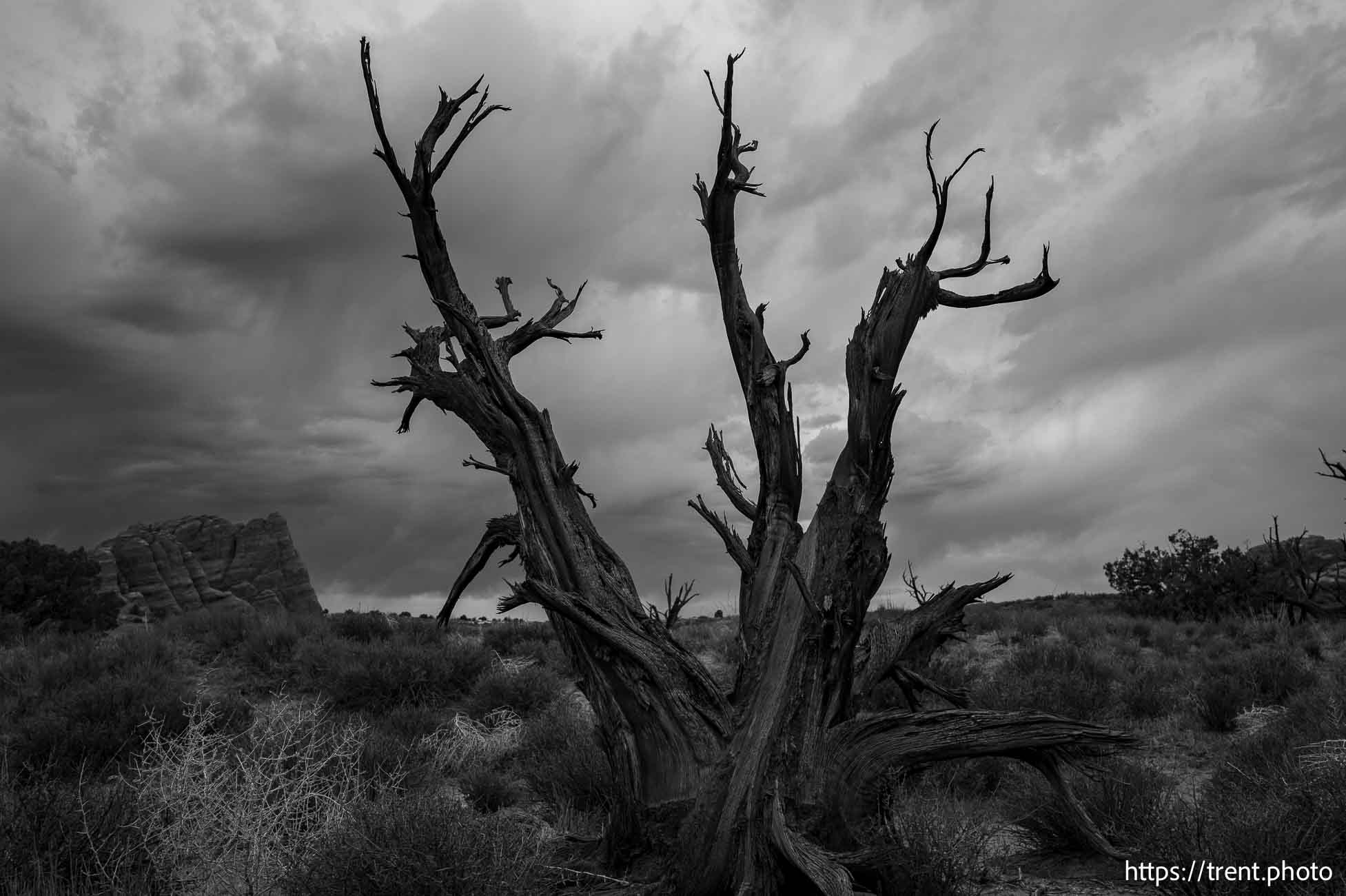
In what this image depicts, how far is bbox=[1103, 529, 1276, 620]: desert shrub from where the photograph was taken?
906 inches

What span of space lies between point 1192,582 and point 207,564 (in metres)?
64.7

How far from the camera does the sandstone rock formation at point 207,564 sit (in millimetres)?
52500

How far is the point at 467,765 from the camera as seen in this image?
31.5ft

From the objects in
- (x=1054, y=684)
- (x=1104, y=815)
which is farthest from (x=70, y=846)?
(x=1054, y=684)

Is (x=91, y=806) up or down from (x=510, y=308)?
down

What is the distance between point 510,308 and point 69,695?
8.16 meters

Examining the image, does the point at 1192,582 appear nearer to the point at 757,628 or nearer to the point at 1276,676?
the point at 1276,676

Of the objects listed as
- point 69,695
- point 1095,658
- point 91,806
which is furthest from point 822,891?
point 1095,658

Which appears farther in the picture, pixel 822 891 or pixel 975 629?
pixel 975 629

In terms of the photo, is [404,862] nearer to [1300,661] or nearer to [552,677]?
[552,677]

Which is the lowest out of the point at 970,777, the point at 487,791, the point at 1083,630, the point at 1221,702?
the point at 487,791

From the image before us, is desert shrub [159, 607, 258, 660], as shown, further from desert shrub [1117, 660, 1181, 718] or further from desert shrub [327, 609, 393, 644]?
desert shrub [1117, 660, 1181, 718]

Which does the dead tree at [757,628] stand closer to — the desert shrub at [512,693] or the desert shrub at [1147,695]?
the desert shrub at [512,693]

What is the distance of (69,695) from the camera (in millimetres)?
10648
